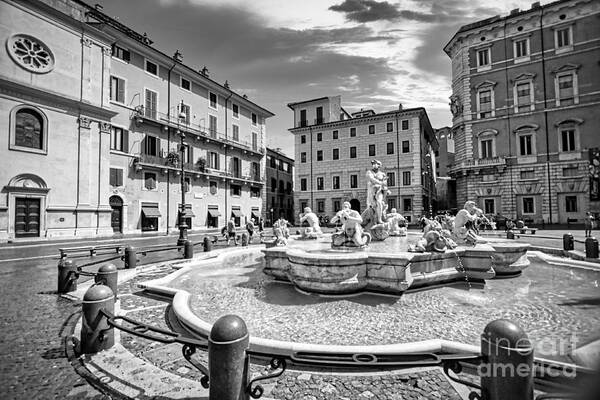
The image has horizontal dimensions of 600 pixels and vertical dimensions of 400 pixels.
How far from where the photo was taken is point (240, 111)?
1492 inches

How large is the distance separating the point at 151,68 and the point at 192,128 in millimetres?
6351

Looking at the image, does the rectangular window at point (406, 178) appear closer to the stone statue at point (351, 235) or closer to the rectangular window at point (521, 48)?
the rectangular window at point (521, 48)

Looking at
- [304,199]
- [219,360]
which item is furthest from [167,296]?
[304,199]

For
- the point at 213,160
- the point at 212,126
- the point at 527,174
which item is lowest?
the point at 527,174

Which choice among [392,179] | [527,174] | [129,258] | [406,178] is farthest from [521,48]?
[129,258]

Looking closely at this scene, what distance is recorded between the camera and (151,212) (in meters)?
26.4

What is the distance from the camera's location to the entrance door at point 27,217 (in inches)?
709

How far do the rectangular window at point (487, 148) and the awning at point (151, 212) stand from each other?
3199 cm

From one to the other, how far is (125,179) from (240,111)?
58.5 ft

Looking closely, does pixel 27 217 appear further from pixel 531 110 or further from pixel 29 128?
pixel 531 110

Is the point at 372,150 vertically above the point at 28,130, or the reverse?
the point at 372,150

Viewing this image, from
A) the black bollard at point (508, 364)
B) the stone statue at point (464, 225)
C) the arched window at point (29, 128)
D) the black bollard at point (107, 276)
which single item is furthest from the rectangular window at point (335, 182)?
the black bollard at point (508, 364)

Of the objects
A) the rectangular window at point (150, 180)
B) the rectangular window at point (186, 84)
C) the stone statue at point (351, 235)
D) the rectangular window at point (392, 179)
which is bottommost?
the stone statue at point (351, 235)

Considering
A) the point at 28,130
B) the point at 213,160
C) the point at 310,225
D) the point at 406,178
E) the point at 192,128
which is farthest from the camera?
the point at 406,178
